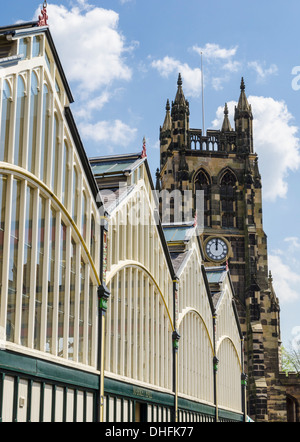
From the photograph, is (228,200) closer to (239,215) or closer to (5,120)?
(239,215)

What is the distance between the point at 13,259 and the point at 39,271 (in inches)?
80.0

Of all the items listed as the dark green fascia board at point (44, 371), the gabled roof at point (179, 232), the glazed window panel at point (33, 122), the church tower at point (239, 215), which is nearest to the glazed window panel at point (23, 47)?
the glazed window panel at point (33, 122)

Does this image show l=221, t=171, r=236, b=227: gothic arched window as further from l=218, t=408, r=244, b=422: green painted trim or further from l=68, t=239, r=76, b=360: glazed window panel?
l=68, t=239, r=76, b=360: glazed window panel

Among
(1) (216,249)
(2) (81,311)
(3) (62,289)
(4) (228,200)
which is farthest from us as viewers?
(4) (228,200)

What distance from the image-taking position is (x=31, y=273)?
75.8ft

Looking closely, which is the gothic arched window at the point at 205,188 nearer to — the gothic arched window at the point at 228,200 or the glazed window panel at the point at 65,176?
the gothic arched window at the point at 228,200

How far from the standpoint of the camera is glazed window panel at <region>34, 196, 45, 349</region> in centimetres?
2345

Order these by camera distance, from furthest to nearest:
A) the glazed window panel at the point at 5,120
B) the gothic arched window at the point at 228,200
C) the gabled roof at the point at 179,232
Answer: the gothic arched window at the point at 228,200
the gabled roof at the point at 179,232
the glazed window panel at the point at 5,120

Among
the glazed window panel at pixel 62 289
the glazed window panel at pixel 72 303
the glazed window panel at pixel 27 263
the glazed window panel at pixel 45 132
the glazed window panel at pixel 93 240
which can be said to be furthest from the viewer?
the glazed window panel at pixel 93 240

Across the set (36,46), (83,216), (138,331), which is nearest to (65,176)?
(83,216)

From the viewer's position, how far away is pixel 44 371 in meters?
23.4

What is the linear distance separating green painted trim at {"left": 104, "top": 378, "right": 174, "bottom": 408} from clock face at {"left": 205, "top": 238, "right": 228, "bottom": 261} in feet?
181

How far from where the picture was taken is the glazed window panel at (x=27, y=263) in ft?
73.9

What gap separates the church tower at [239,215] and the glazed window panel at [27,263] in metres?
67.8
